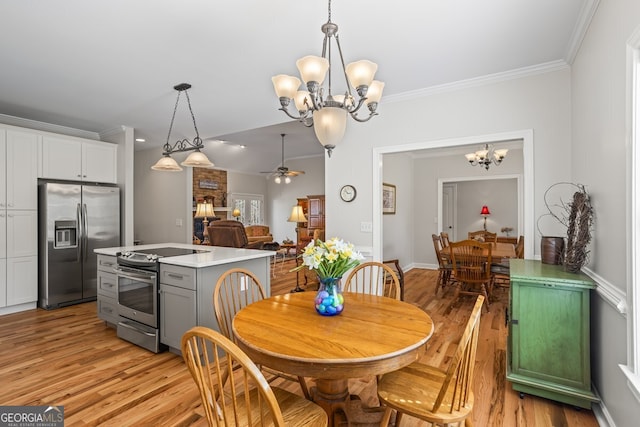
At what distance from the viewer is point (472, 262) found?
427 centimetres

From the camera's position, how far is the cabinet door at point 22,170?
13.2ft

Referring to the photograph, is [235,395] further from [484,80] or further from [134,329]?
[484,80]

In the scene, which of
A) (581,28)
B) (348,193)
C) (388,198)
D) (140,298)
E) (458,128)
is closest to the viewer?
(581,28)

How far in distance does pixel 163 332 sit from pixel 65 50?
2.49 m

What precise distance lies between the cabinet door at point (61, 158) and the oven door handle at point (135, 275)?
2135 mm

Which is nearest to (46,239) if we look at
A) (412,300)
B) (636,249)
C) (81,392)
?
(81,392)

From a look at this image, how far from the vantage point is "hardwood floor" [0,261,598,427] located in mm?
2004

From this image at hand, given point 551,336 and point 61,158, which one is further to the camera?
point 61,158

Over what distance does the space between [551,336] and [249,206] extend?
8.89 meters

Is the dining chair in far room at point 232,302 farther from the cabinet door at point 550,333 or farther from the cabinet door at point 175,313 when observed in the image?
the cabinet door at point 550,333

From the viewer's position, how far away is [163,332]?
2871 mm

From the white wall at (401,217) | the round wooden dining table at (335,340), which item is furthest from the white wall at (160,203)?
the round wooden dining table at (335,340)

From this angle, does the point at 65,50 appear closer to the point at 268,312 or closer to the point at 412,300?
the point at 268,312

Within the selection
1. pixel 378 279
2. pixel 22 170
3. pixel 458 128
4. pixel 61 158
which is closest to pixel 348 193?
pixel 458 128
